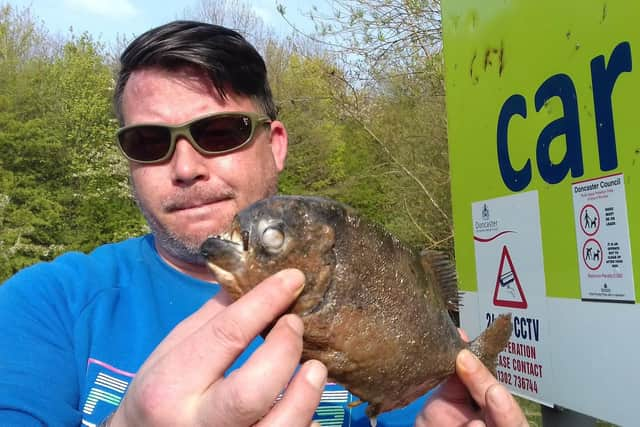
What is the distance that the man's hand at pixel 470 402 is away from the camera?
6.41ft

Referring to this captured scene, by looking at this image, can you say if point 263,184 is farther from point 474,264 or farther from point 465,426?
point 474,264

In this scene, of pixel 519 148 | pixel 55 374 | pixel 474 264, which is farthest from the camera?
pixel 474 264

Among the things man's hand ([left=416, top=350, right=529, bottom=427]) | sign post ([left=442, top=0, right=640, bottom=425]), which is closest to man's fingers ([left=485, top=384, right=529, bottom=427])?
man's hand ([left=416, top=350, right=529, bottom=427])

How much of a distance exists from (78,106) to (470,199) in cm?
2024

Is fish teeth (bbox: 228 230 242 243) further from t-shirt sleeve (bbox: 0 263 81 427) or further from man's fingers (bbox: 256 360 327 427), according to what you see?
t-shirt sleeve (bbox: 0 263 81 427)

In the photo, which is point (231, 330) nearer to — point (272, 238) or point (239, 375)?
point (239, 375)

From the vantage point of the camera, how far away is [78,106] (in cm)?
2130

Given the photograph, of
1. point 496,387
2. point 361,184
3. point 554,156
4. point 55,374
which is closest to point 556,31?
point 554,156

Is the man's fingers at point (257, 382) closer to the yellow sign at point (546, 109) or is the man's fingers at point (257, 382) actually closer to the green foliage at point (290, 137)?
the yellow sign at point (546, 109)

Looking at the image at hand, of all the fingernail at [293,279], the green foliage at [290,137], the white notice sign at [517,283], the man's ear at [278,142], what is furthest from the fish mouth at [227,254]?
the green foliage at [290,137]

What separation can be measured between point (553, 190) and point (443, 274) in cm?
137

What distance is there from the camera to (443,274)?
82.5 inches

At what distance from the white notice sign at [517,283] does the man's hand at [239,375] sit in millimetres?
2089

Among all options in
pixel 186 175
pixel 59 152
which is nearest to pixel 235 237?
pixel 186 175
